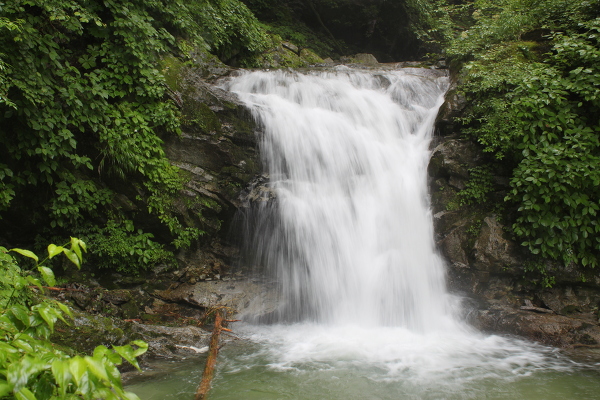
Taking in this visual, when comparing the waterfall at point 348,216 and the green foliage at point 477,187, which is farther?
the green foliage at point 477,187

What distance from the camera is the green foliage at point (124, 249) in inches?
229

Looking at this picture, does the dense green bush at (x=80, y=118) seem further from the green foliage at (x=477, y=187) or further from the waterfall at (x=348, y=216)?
the green foliage at (x=477, y=187)

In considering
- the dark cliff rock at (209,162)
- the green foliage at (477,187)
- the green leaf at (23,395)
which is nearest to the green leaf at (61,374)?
the green leaf at (23,395)

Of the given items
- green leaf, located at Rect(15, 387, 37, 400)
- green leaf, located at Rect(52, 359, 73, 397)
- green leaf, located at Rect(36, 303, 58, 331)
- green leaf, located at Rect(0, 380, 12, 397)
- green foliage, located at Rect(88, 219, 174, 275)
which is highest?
green foliage, located at Rect(88, 219, 174, 275)

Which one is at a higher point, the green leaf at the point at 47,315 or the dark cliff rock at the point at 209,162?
the dark cliff rock at the point at 209,162

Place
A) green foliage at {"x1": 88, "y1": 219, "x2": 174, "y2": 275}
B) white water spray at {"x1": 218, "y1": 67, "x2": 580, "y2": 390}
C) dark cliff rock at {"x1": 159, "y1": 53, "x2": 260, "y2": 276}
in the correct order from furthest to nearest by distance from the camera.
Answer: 1. dark cliff rock at {"x1": 159, "y1": 53, "x2": 260, "y2": 276}
2. green foliage at {"x1": 88, "y1": 219, "x2": 174, "y2": 275}
3. white water spray at {"x1": 218, "y1": 67, "x2": 580, "y2": 390}

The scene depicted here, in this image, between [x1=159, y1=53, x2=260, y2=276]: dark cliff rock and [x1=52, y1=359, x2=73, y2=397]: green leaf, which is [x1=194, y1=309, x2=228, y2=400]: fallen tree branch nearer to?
[x1=159, y1=53, x2=260, y2=276]: dark cliff rock

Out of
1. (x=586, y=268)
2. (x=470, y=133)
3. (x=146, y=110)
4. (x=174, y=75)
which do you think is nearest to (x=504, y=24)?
(x=470, y=133)

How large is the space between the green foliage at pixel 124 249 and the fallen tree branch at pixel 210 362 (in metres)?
1.53

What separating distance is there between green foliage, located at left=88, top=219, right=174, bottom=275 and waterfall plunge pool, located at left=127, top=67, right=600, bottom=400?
1.67 metres

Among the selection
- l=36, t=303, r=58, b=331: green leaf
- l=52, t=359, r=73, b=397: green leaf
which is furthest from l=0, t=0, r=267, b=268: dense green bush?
l=52, t=359, r=73, b=397: green leaf

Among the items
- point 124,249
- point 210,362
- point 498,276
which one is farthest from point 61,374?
point 498,276

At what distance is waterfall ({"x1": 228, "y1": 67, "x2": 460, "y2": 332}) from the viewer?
6160mm

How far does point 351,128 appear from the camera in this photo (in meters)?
8.12
